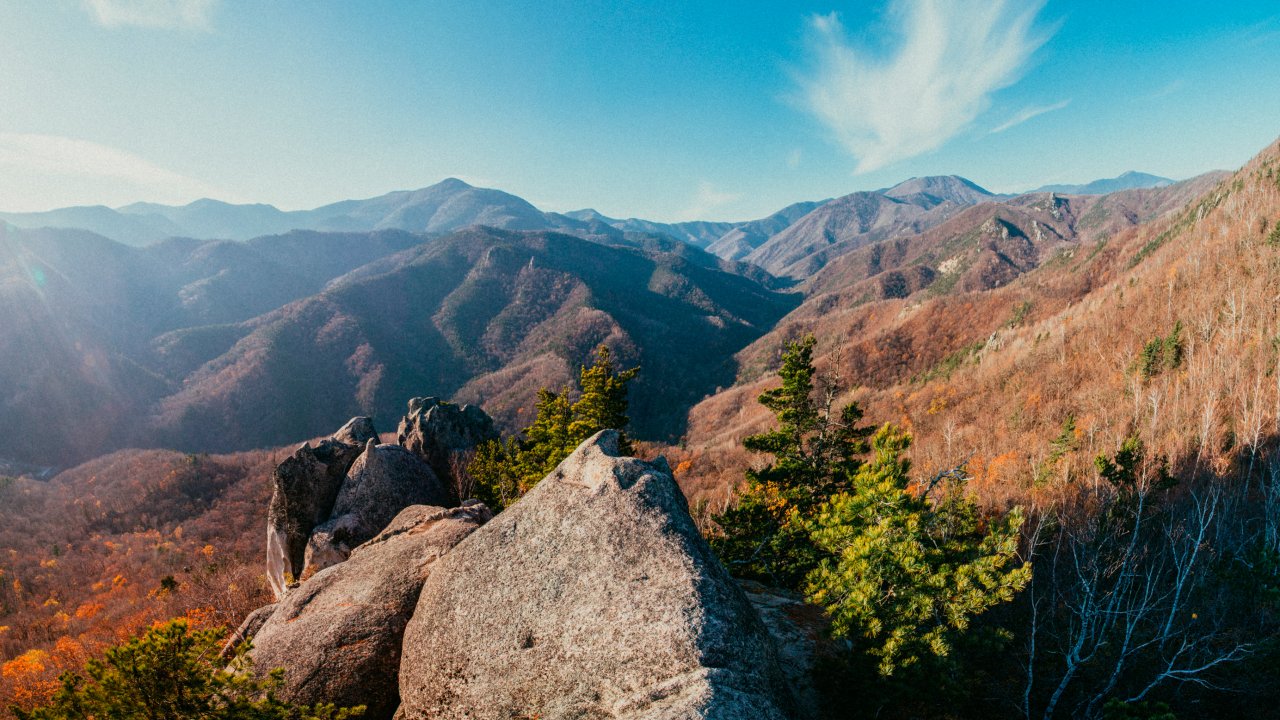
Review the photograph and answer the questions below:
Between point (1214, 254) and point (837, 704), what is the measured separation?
40133 mm

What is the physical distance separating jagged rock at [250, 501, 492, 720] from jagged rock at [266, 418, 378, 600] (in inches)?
393

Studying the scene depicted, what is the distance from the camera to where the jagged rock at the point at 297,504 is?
63.2ft

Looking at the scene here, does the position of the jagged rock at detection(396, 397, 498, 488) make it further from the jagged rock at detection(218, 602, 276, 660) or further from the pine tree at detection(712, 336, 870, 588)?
the pine tree at detection(712, 336, 870, 588)

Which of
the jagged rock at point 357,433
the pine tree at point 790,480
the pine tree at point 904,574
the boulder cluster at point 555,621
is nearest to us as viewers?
the boulder cluster at point 555,621

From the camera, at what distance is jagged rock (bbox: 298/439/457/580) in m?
18.3

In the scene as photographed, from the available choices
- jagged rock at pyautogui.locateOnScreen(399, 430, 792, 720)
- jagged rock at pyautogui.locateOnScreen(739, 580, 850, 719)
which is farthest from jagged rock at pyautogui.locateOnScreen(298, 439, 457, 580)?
jagged rock at pyautogui.locateOnScreen(739, 580, 850, 719)

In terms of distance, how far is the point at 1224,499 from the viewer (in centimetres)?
1257

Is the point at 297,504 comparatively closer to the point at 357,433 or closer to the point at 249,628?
the point at 357,433

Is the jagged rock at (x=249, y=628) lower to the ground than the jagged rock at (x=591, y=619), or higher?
lower

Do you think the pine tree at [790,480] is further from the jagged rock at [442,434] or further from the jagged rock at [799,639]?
the jagged rock at [442,434]

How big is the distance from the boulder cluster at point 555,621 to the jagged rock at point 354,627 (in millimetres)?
30

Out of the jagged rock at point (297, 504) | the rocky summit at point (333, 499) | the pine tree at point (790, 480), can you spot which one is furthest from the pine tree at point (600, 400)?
the jagged rock at point (297, 504)

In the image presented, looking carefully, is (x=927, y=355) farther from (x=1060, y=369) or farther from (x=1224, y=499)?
(x=1224, y=499)

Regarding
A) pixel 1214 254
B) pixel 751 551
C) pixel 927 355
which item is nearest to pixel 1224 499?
pixel 751 551
